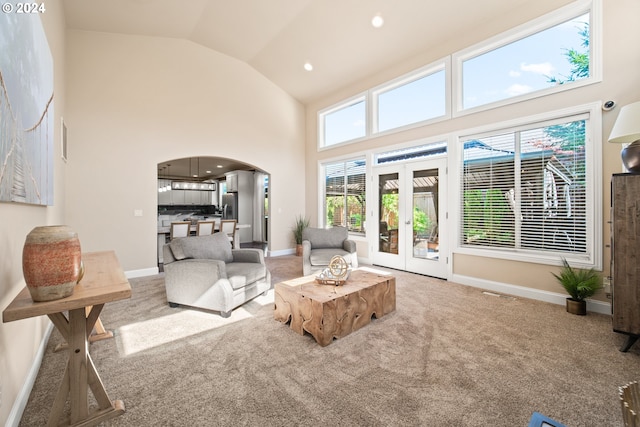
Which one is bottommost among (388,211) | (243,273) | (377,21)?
(243,273)

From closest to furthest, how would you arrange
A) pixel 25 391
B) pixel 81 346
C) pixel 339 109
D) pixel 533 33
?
1. pixel 81 346
2. pixel 25 391
3. pixel 533 33
4. pixel 339 109

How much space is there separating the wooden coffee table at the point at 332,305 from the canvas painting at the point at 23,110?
2060 millimetres

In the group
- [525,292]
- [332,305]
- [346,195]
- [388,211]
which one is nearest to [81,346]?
[332,305]

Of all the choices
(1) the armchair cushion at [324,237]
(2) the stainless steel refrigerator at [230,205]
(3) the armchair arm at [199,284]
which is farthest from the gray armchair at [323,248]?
(2) the stainless steel refrigerator at [230,205]

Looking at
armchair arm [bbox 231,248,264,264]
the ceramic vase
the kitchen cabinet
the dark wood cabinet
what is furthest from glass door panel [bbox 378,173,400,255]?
the kitchen cabinet

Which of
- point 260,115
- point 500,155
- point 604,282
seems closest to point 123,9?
point 260,115

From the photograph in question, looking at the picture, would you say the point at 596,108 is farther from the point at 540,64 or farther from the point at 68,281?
the point at 68,281

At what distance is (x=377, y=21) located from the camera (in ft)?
14.4

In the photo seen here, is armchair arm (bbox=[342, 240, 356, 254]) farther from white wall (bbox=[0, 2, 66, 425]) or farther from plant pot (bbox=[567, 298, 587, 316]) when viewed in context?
white wall (bbox=[0, 2, 66, 425])

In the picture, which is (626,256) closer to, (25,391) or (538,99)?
(538,99)

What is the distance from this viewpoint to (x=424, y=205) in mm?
4992

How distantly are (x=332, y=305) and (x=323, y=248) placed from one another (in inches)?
99.3

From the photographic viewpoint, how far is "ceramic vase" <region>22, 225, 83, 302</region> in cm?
126

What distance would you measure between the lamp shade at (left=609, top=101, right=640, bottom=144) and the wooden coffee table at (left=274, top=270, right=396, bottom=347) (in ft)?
8.24
